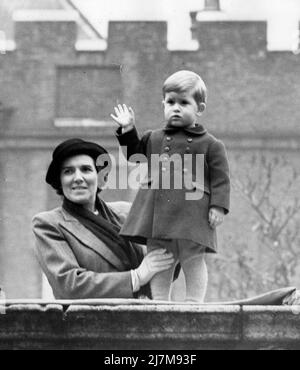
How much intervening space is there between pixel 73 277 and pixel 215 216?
72 centimetres

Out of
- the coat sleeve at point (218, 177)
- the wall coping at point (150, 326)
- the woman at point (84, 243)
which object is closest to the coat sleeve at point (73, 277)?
the woman at point (84, 243)

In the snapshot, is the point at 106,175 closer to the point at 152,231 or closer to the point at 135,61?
the point at 152,231

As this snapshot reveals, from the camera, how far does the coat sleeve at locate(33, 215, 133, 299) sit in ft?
21.4

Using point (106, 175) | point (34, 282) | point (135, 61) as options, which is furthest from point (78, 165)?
point (135, 61)

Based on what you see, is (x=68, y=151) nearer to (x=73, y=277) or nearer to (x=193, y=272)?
(x=73, y=277)

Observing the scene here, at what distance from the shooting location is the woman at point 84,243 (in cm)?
658

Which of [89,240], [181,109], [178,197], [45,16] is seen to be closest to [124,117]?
[181,109]

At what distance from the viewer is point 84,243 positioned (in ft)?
22.2

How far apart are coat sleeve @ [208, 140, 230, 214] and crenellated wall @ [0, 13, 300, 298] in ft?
67.3

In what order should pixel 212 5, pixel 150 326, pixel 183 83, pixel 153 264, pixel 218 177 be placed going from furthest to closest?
pixel 212 5, pixel 218 177, pixel 183 83, pixel 153 264, pixel 150 326

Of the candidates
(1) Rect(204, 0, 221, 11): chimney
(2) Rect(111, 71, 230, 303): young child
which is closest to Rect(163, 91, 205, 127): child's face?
(2) Rect(111, 71, 230, 303): young child

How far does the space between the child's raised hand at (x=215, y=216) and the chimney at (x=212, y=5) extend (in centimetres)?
2135

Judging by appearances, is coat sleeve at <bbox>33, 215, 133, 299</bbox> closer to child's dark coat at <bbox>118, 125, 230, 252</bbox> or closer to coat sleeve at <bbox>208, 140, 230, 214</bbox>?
child's dark coat at <bbox>118, 125, 230, 252</bbox>

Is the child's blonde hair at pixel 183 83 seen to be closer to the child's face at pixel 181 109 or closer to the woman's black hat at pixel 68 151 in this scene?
the child's face at pixel 181 109
